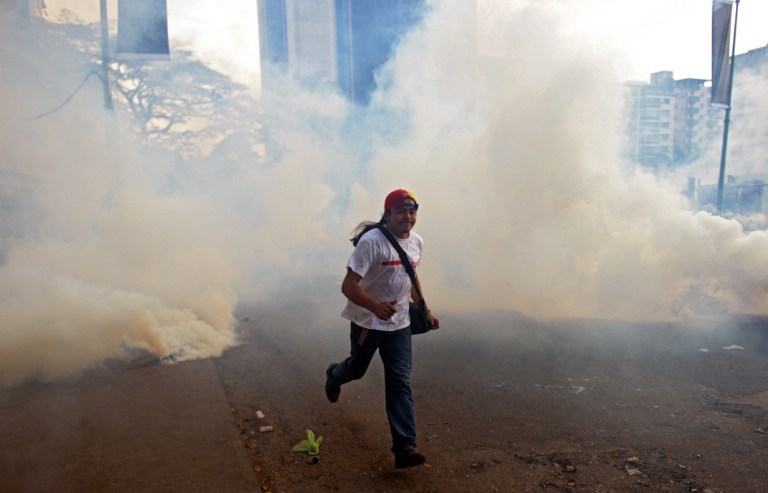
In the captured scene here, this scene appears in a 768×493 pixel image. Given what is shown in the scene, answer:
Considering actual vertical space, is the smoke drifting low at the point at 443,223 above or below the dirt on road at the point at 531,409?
above

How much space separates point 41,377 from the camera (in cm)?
410

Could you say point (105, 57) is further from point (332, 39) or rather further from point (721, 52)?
point (721, 52)

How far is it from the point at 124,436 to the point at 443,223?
16.4ft

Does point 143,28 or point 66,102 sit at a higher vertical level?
point 143,28

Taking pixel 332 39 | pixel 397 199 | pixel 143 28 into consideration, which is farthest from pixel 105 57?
pixel 332 39

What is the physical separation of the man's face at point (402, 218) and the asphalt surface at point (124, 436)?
141cm

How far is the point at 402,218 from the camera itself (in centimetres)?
295

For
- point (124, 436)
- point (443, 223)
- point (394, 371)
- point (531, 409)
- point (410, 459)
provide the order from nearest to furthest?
point (410, 459)
point (394, 371)
point (124, 436)
point (531, 409)
point (443, 223)

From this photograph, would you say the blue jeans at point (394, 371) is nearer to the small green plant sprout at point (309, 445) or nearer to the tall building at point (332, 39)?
the small green plant sprout at point (309, 445)

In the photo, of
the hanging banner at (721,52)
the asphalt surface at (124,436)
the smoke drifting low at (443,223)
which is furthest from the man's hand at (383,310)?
the hanging banner at (721,52)

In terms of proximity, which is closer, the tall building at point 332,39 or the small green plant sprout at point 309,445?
the small green plant sprout at point 309,445

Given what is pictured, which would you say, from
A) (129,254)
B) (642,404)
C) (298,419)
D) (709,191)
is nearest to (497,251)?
(642,404)

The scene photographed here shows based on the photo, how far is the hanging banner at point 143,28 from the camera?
827cm

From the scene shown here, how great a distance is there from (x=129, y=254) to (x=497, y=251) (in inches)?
170
